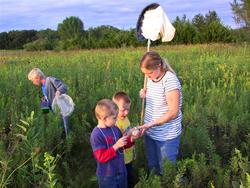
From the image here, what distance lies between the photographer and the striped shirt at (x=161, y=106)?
4.04 meters

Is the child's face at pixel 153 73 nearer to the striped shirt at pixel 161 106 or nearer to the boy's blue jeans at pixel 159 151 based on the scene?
the striped shirt at pixel 161 106

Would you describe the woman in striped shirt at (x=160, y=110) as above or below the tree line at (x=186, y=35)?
below

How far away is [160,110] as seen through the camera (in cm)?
414

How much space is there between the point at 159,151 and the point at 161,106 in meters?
0.46

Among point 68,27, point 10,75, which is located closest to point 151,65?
point 10,75

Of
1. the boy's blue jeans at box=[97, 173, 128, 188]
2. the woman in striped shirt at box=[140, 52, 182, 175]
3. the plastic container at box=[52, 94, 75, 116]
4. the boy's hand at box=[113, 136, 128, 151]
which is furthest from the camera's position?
the plastic container at box=[52, 94, 75, 116]

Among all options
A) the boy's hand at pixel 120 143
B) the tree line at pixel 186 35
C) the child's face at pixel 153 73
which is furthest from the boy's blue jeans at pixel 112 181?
the tree line at pixel 186 35

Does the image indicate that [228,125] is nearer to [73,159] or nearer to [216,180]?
[216,180]

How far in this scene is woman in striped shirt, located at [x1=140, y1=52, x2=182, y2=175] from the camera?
156 inches

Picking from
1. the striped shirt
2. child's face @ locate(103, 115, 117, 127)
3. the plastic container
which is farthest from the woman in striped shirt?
the plastic container

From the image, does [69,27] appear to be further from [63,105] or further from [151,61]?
[151,61]

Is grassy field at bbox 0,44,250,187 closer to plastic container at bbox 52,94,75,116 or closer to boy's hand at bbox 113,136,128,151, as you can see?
plastic container at bbox 52,94,75,116

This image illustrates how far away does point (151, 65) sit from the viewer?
3.94 metres

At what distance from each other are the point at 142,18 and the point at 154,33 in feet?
0.90
